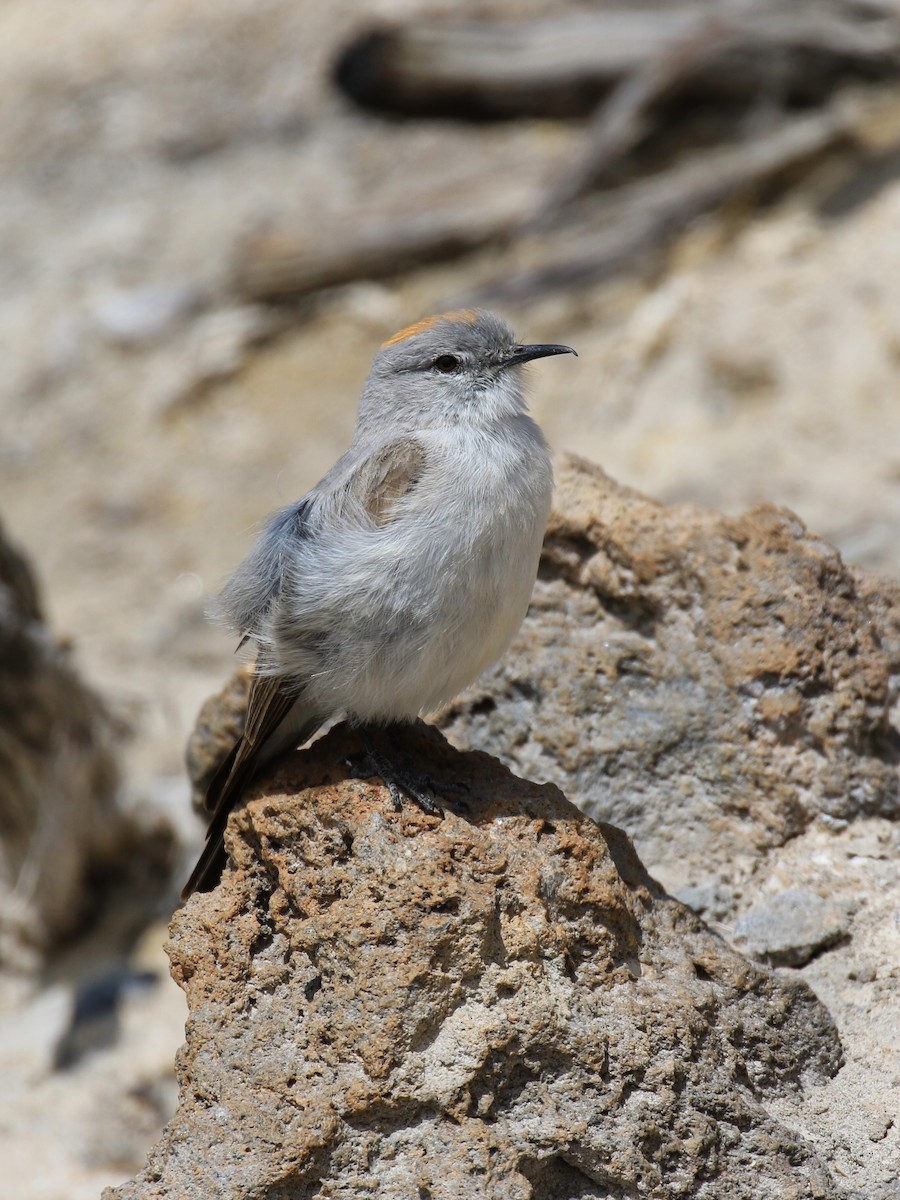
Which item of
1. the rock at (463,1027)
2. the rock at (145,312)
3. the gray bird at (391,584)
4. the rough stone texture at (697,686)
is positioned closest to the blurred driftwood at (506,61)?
the rock at (145,312)

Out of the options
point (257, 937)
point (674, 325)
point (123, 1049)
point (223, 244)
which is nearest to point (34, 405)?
point (223, 244)

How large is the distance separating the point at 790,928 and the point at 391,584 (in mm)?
1511

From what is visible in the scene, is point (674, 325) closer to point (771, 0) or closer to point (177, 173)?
→ point (771, 0)

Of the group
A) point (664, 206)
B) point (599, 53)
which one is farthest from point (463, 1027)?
point (599, 53)

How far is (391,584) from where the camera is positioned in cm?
352

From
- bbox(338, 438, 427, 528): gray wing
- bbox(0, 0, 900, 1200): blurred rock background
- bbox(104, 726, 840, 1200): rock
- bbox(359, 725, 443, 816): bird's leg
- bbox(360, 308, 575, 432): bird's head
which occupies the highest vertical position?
bbox(0, 0, 900, 1200): blurred rock background

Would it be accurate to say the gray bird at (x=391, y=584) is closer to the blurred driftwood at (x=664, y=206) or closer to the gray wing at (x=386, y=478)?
the gray wing at (x=386, y=478)

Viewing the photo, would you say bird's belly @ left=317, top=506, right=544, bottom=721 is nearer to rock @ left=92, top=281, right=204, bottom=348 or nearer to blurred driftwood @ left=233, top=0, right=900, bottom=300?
blurred driftwood @ left=233, top=0, right=900, bottom=300

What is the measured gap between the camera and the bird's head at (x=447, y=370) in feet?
13.4

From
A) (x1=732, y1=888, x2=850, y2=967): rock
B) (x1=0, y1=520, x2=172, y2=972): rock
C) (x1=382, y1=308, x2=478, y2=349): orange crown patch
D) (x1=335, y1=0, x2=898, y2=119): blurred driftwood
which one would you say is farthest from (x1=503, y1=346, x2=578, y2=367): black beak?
(x1=335, y1=0, x2=898, y2=119): blurred driftwood

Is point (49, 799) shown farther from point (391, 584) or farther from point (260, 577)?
point (391, 584)

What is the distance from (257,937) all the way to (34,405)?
8.27 meters

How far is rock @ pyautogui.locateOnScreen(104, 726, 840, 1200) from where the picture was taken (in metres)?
2.93

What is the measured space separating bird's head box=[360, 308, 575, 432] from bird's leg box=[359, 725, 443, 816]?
1037mm
